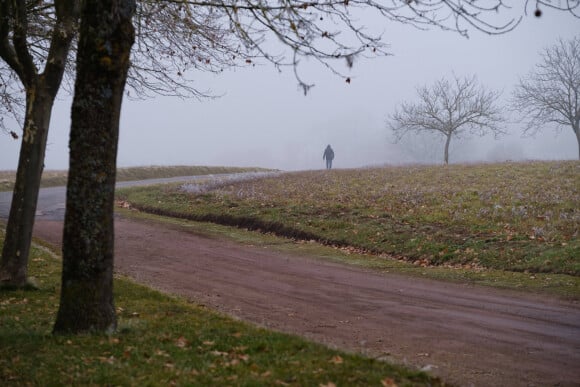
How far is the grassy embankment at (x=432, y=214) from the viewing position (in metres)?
14.4

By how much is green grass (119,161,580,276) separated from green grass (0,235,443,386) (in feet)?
29.6

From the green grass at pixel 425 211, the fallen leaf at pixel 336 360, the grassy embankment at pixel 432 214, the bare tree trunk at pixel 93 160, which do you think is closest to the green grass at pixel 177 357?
the fallen leaf at pixel 336 360

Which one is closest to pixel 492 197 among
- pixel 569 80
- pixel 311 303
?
pixel 311 303

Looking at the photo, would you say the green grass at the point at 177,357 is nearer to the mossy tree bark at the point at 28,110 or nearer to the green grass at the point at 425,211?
the mossy tree bark at the point at 28,110

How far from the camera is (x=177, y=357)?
6.27 metres

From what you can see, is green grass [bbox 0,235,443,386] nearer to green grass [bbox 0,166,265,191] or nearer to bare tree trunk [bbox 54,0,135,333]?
bare tree trunk [bbox 54,0,135,333]

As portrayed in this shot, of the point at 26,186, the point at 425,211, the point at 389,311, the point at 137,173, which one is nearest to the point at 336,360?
the point at 389,311

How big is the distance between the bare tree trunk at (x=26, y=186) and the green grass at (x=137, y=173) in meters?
27.2

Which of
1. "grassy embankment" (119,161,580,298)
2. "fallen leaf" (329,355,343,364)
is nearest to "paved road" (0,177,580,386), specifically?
"fallen leaf" (329,355,343,364)

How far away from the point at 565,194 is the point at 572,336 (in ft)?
47.2

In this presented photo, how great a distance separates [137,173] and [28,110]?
3576 centimetres

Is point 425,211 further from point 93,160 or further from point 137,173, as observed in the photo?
point 137,173

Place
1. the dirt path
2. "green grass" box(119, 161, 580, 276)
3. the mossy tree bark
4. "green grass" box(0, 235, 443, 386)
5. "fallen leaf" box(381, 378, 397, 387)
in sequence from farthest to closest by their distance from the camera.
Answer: "green grass" box(119, 161, 580, 276) < the mossy tree bark < the dirt path < "green grass" box(0, 235, 443, 386) < "fallen leaf" box(381, 378, 397, 387)

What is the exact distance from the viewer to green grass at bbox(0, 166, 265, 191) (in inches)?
1519
